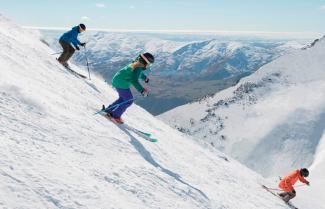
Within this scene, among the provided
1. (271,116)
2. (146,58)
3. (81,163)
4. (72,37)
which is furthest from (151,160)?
(271,116)

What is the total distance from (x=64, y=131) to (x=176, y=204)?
323 cm

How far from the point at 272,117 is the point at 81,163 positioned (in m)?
122

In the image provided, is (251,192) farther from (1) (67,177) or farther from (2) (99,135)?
(1) (67,177)

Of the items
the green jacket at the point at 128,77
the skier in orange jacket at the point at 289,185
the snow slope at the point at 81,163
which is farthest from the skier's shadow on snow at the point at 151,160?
the skier in orange jacket at the point at 289,185

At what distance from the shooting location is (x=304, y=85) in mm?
138000

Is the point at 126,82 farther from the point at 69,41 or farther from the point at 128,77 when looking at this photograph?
the point at 69,41

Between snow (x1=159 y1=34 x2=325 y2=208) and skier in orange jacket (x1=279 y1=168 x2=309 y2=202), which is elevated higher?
skier in orange jacket (x1=279 y1=168 x2=309 y2=202)

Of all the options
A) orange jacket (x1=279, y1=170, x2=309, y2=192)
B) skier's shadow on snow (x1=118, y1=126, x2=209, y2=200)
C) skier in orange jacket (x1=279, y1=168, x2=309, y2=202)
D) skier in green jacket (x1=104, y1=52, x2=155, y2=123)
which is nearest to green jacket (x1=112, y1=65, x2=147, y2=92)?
skier in green jacket (x1=104, y1=52, x2=155, y2=123)

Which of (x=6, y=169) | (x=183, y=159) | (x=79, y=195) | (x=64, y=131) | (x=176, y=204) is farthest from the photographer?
(x=183, y=159)

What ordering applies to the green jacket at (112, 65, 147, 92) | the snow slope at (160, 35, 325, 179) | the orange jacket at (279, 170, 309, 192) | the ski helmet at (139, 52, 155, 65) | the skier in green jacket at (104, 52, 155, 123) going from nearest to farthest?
the ski helmet at (139, 52, 155, 65) → the skier in green jacket at (104, 52, 155, 123) → the green jacket at (112, 65, 147, 92) → the orange jacket at (279, 170, 309, 192) → the snow slope at (160, 35, 325, 179)

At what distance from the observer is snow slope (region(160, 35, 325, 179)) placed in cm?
10669

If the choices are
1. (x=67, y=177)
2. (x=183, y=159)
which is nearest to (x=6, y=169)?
(x=67, y=177)

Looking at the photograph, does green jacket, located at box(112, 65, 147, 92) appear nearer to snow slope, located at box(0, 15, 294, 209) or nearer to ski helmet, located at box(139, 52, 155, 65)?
ski helmet, located at box(139, 52, 155, 65)

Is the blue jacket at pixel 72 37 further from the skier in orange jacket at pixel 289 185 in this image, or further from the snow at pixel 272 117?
the snow at pixel 272 117
